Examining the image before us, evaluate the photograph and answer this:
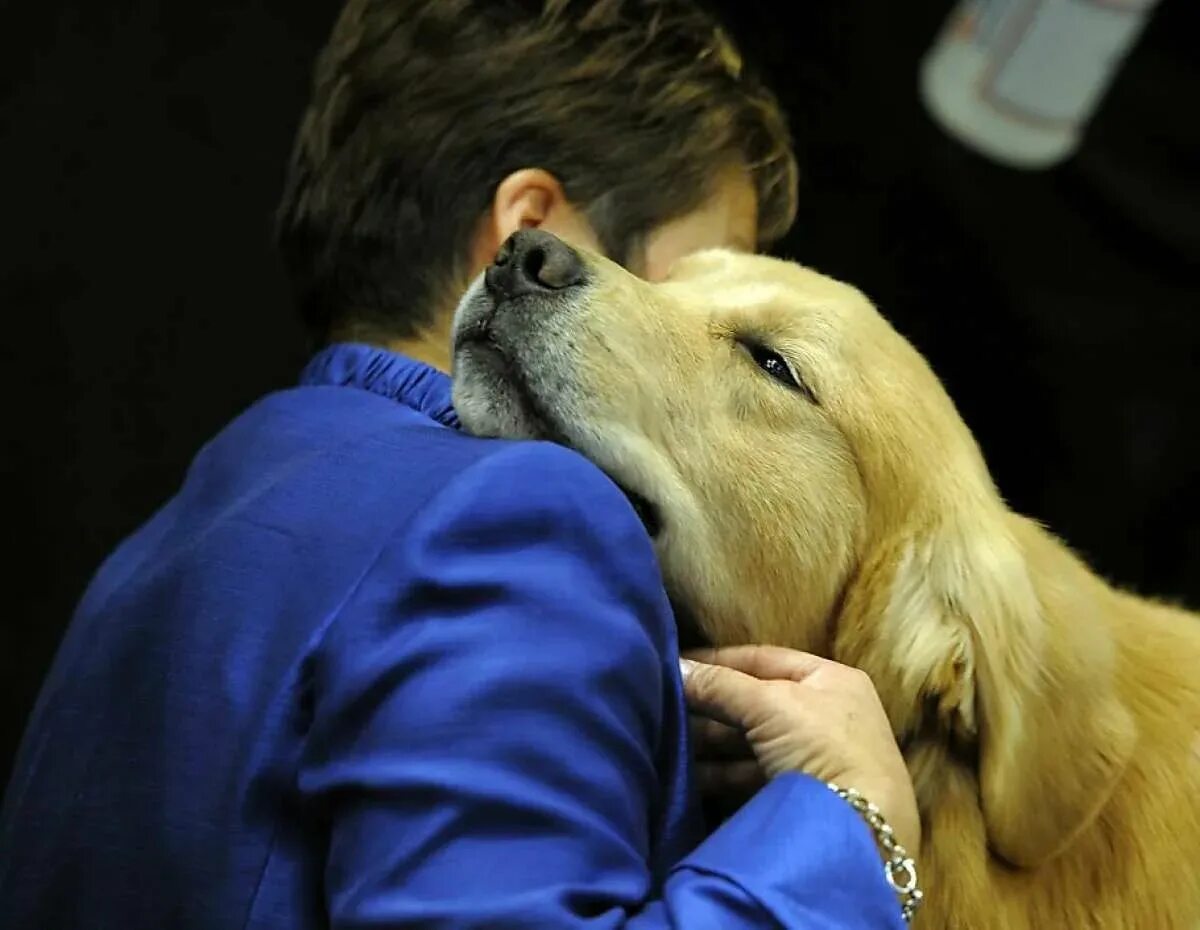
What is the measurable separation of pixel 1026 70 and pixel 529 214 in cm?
118

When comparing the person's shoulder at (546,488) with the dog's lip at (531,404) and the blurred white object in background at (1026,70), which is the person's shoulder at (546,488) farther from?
the blurred white object in background at (1026,70)

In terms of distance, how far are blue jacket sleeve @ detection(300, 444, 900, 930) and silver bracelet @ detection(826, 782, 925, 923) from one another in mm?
55

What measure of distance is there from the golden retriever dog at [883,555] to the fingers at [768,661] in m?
0.04

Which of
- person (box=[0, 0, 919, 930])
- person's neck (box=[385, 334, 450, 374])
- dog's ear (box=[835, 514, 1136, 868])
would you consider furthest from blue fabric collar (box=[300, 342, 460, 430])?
dog's ear (box=[835, 514, 1136, 868])

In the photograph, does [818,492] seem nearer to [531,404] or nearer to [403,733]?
[531,404]

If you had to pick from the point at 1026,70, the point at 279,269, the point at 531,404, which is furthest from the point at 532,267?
the point at 1026,70

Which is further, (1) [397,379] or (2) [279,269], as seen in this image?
(2) [279,269]

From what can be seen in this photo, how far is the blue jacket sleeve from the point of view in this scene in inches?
31.0

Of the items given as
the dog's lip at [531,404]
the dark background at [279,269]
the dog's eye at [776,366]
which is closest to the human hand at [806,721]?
the dog's lip at [531,404]

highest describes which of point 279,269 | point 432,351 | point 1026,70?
point 1026,70

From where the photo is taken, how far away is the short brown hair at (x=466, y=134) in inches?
52.1

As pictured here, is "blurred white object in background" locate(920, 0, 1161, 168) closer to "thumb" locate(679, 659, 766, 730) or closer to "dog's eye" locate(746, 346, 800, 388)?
"dog's eye" locate(746, 346, 800, 388)

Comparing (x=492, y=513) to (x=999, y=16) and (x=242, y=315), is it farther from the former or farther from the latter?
(x=999, y=16)

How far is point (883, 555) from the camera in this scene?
1192mm
